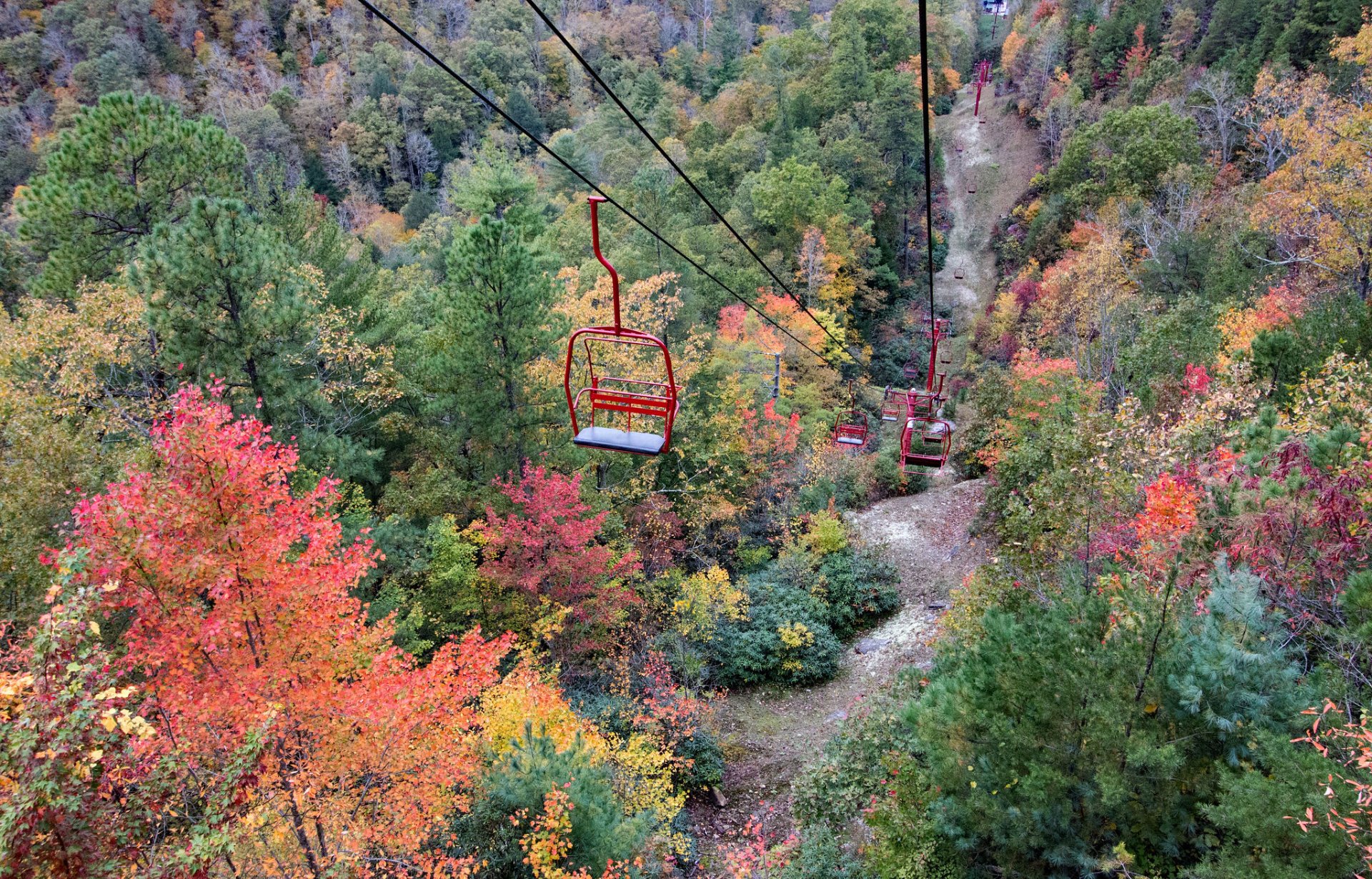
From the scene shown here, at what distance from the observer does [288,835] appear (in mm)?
11453

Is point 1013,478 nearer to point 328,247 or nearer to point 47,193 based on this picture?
point 328,247

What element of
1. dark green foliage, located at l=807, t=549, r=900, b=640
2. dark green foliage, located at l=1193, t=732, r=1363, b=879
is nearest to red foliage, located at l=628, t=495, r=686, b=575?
dark green foliage, located at l=807, t=549, r=900, b=640

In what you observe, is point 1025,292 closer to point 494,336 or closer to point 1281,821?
point 494,336

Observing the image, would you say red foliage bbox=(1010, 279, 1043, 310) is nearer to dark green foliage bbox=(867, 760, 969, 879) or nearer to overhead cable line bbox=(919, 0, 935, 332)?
dark green foliage bbox=(867, 760, 969, 879)

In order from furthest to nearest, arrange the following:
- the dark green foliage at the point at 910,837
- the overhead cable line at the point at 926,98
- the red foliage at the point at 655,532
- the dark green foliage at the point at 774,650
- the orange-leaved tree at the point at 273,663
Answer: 1. the red foliage at the point at 655,532
2. the dark green foliage at the point at 774,650
3. the dark green foliage at the point at 910,837
4. the orange-leaved tree at the point at 273,663
5. the overhead cable line at the point at 926,98

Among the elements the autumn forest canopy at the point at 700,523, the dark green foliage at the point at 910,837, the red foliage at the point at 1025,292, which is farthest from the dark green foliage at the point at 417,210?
the dark green foliage at the point at 910,837

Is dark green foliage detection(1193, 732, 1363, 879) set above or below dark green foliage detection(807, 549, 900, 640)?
above

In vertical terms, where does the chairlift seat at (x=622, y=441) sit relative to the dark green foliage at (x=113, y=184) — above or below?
below

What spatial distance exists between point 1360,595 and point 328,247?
28155mm

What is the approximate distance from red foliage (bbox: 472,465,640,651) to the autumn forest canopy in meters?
0.15

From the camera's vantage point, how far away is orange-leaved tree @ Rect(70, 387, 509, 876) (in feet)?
34.8

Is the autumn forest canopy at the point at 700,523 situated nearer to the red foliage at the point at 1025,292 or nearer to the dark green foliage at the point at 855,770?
the dark green foliage at the point at 855,770

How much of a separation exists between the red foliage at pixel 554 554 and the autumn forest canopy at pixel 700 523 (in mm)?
150

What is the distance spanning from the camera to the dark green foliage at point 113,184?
59.8 ft
